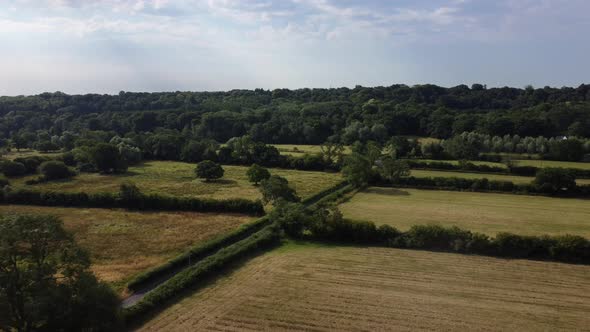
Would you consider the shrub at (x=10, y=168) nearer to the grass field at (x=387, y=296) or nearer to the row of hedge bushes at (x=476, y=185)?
the grass field at (x=387, y=296)

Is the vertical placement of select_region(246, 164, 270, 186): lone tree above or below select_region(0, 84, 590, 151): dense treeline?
below

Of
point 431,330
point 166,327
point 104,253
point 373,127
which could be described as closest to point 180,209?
point 104,253

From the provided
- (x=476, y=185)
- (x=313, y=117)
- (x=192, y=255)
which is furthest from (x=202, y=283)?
(x=313, y=117)

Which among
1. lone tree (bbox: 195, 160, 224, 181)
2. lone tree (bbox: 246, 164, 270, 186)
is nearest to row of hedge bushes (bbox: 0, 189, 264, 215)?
lone tree (bbox: 246, 164, 270, 186)

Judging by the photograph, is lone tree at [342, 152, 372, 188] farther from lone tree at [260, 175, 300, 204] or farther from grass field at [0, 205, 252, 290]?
grass field at [0, 205, 252, 290]

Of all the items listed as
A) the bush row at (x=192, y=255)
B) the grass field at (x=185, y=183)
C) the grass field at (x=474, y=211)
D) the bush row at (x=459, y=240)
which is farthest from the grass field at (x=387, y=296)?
the grass field at (x=185, y=183)

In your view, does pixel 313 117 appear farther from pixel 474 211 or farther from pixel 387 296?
pixel 387 296
